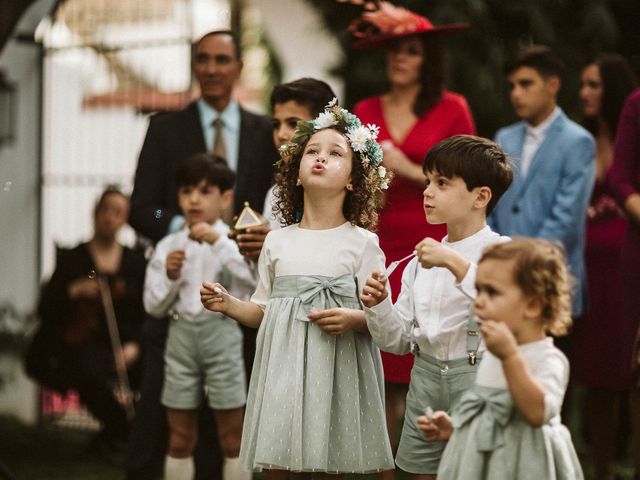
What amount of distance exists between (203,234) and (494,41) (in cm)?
375

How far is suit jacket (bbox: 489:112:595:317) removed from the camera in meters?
5.54

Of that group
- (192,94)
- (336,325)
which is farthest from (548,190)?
(192,94)

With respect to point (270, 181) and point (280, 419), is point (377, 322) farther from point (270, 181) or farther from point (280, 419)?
point (270, 181)

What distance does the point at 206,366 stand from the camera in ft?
15.9

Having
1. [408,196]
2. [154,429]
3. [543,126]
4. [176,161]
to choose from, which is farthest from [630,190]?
[154,429]

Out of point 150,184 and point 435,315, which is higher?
point 150,184

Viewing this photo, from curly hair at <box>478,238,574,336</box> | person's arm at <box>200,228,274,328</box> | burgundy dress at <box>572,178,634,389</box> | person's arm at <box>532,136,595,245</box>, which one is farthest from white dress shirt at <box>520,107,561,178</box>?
curly hair at <box>478,238,574,336</box>

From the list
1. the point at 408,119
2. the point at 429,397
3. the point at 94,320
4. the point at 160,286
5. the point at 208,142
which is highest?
the point at 408,119

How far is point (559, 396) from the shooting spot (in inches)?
123

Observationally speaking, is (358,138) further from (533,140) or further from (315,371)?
(533,140)

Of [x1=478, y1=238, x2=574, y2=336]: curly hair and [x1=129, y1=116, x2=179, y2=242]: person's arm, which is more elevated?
[x1=129, y1=116, x2=179, y2=242]: person's arm

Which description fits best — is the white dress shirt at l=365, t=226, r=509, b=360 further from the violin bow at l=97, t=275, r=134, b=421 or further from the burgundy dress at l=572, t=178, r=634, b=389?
the violin bow at l=97, t=275, r=134, b=421

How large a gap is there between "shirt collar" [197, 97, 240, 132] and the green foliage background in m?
2.32

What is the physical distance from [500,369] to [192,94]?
5.35 m
